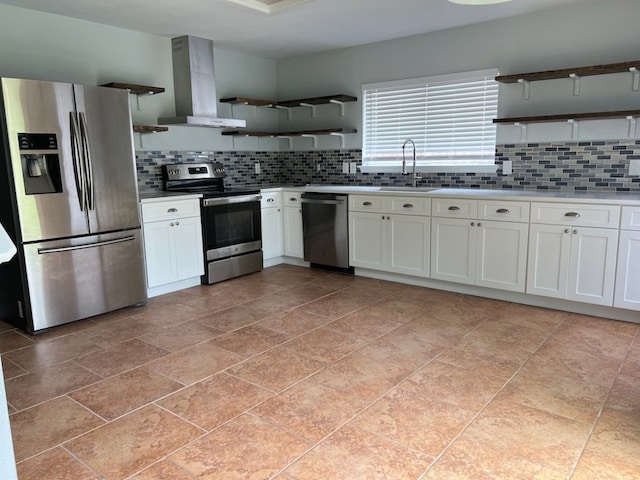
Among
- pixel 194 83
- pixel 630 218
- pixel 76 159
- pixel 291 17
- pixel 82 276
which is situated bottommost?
pixel 82 276

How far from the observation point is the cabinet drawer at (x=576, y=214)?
3410mm

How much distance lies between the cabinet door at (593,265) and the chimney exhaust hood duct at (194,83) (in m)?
3.49

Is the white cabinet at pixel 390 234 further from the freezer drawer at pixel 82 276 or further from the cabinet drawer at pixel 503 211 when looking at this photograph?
the freezer drawer at pixel 82 276

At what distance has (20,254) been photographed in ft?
11.0

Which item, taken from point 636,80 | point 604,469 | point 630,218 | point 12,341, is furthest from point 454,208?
point 12,341

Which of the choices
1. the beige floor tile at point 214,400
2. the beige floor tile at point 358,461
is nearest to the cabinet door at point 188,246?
the beige floor tile at point 214,400

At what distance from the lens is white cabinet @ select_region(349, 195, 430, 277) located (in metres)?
4.38

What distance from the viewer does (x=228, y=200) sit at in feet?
15.6

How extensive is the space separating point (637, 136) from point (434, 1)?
191 cm

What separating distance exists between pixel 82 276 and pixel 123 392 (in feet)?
4.57

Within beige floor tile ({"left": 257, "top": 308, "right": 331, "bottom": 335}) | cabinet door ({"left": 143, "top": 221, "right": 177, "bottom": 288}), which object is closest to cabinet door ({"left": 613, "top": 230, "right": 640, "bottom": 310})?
beige floor tile ({"left": 257, "top": 308, "right": 331, "bottom": 335})

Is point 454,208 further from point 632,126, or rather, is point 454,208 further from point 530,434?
point 530,434

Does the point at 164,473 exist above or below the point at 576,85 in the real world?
below

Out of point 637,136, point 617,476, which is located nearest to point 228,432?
point 617,476
